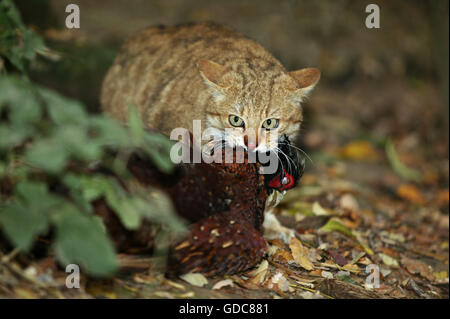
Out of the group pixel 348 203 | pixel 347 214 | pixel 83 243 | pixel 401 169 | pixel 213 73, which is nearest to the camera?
pixel 83 243

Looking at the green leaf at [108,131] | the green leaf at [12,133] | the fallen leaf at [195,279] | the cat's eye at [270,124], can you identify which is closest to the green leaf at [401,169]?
the cat's eye at [270,124]

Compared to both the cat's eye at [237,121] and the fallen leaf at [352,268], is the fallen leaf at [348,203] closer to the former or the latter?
the fallen leaf at [352,268]

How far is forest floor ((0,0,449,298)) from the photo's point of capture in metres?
2.78

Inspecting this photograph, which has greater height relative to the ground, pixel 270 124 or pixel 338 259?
pixel 270 124

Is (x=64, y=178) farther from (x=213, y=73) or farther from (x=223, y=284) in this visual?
(x=213, y=73)

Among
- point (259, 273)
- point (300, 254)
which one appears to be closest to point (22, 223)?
point (259, 273)

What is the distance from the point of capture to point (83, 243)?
81.4 inches

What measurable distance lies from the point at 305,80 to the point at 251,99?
1.61 feet

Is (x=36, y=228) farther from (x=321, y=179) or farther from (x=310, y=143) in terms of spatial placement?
(x=310, y=143)

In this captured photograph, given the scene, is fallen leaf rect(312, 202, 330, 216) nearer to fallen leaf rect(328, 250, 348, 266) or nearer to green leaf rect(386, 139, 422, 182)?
fallen leaf rect(328, 250, 348, 266)

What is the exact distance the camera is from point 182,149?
2975 mm

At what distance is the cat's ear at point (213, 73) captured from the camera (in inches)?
150

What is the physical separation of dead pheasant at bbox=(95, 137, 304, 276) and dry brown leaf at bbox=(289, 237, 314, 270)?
42 cm

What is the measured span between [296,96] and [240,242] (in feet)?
5.20
